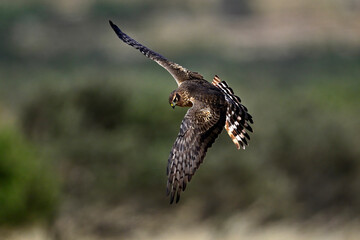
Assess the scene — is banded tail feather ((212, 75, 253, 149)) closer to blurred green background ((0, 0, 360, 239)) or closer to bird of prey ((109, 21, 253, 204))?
bird of prey ((109, 21, 253, 204))

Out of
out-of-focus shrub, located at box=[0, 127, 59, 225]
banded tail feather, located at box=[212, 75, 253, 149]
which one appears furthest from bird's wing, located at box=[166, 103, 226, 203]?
out-of-focus shrub, located at box=[0, 127, 59, 225]

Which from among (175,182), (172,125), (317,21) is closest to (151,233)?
(172,125)

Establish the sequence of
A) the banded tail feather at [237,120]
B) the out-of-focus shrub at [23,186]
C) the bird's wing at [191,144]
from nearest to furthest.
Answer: the bird's wing at [191,144], the banded tail feather at [237,120], the out-of-focus shrub at [23,186]

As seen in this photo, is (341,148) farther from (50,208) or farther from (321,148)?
(50,208)

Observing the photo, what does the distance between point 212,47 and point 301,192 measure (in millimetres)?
43697

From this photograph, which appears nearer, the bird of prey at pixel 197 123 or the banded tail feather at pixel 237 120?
the bird of prey at pixel 197 123

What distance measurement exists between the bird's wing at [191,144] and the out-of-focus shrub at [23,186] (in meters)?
8.59

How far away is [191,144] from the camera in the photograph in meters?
7.84

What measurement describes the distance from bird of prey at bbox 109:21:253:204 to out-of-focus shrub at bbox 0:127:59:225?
7710mm

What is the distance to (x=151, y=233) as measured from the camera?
17.6 m

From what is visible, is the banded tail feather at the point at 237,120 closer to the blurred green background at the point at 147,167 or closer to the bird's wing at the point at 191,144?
the bird's wing at the point at 191,144

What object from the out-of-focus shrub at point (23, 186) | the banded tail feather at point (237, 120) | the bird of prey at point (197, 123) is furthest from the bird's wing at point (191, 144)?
the out-of-focus shrub at point (23, 186)

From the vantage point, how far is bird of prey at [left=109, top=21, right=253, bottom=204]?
771 centimetres

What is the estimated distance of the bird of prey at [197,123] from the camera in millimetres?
7707
